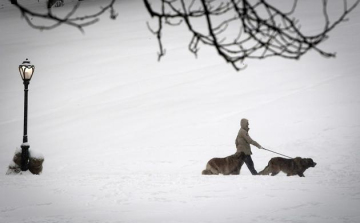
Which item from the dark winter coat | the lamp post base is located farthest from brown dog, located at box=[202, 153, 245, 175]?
the lamp post base

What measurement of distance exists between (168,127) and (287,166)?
8080mm

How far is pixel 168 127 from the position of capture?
17312 mm

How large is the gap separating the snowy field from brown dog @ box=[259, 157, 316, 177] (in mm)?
596

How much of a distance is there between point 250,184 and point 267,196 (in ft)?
3.16

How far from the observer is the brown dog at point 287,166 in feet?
31.4

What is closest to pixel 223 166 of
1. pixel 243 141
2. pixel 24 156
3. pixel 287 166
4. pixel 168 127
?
pixel 243 141

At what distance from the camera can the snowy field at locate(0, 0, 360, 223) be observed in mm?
7293

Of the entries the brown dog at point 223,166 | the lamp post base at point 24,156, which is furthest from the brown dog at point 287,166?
the lamp post base at point 24,156

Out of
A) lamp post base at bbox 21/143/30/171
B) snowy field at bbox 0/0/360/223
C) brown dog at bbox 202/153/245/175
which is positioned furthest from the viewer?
lamp post base at bbox 21/143/30/171

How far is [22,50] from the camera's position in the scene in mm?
30328

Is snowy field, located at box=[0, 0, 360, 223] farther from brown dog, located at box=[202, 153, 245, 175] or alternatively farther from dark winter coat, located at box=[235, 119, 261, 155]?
dark winter coat, located at box=[235, 119, 261, 155]

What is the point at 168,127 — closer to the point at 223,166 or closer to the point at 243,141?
the point at 243,141

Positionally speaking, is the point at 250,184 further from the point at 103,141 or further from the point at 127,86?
the point at 127,86

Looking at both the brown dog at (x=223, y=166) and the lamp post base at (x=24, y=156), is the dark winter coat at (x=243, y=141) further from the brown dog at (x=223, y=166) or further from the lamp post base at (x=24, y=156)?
the lamp post base at (x=24, y=156)
